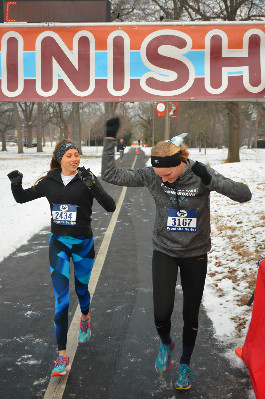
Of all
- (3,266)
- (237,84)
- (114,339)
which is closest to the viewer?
(114,339)

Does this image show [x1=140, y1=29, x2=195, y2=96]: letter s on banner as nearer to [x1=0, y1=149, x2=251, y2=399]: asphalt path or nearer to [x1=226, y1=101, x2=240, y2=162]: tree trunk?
[x1=0, y1=149, x2=251, y2=399]: asphalt path

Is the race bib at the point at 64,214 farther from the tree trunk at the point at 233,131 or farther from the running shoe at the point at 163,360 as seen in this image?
the tree trunk at the point at 233,131

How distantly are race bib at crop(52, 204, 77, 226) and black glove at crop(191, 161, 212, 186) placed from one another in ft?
4.25

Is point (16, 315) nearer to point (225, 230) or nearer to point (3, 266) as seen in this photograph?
point (3, 266)

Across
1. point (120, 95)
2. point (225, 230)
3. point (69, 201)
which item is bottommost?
point (225, 230)

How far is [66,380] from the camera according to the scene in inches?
143

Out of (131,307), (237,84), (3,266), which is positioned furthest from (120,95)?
(3,266)

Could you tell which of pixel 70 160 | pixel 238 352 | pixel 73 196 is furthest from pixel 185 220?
pixel 238 352

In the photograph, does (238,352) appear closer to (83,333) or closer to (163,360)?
(163,360)

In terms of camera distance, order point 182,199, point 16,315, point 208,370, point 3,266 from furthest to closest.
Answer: point 3,266 < point 16,315 < point 208,370 < point 182,199

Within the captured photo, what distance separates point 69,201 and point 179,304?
8.01ft

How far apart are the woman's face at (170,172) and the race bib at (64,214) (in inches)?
38.3

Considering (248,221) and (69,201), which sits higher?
(69,201)

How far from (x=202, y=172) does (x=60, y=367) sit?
6.79 ft
